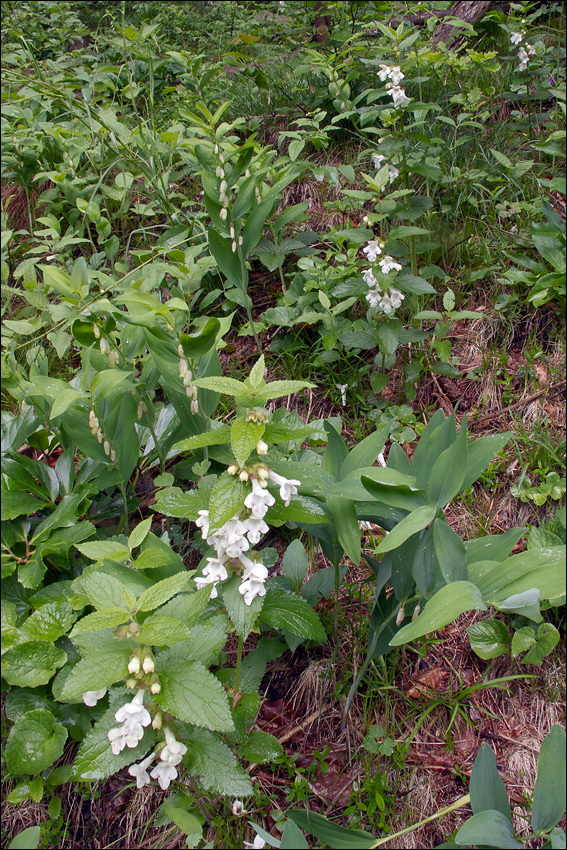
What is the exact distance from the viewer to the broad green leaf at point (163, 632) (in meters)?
1.05

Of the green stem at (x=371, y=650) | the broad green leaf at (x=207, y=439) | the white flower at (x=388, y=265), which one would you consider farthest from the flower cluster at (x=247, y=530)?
the white flower at (x=388, y=265)

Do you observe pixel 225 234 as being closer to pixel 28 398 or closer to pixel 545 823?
pixel 28 398

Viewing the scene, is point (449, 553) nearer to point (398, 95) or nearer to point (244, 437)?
point (244, 437)

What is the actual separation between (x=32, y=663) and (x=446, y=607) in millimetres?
1118

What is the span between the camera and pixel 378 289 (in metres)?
2.29

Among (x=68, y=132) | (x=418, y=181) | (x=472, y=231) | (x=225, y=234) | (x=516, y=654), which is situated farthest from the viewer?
(x=68, y=132)

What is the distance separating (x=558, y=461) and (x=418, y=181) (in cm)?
185

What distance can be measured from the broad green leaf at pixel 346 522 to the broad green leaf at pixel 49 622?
80 centimetres

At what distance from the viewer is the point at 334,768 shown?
1.58 meters

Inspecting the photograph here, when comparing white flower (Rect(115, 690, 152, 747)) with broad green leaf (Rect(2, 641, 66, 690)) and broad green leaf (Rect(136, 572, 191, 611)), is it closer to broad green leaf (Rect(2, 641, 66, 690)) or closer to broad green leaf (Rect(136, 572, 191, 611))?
broad green leaf (Rect(136, 572, 191, 611))

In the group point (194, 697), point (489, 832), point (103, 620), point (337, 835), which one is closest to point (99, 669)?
point (103, 620)

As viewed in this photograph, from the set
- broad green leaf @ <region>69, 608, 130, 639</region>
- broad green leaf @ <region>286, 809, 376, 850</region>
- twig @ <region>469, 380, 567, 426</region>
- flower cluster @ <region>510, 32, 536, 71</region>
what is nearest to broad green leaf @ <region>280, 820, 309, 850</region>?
broad green leaf @ <region>286, 809, 376, 850</region>

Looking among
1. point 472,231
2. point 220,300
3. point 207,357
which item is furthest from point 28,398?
point 472,231

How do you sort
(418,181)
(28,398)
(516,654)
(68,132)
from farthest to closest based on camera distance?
(68,132), (418,181), (28,398), (516,654)
